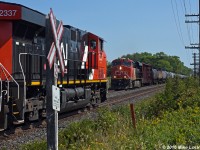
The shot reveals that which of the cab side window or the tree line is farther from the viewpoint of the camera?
the tree line

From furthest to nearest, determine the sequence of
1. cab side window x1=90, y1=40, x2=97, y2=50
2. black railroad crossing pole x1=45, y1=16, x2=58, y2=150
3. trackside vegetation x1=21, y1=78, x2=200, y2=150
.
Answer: cab side window x1=90, y1=40, x2=97, y2=50 → trackside vegetation x1=21, y1=78, x2=200, y2=150 → black railroad crossing pole x1=45, y1=16, x2=58, y2=150

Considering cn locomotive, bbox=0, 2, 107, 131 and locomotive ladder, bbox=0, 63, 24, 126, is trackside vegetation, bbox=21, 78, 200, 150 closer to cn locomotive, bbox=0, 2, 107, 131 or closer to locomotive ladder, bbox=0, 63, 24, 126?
locomotive ladder, bbox=0, 63, 24, 126

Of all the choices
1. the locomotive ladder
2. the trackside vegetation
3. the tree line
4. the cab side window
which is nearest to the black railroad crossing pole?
the trackside vegetation

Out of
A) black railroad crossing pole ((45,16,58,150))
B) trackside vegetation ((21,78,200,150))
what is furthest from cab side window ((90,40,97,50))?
black railroad crossing pole ((45,16,58,150))

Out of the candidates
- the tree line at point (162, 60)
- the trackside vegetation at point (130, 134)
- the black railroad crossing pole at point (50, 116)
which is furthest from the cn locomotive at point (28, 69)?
the tree line at point (162, 60)

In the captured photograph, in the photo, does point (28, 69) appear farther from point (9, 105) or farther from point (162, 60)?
point (162, 60)

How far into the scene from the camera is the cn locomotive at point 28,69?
1041cm

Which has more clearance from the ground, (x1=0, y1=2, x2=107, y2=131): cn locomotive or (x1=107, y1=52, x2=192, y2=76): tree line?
Result: (x1=107, y1=52, x2=192, y2=76): tree line

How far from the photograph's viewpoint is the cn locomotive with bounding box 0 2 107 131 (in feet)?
34.2

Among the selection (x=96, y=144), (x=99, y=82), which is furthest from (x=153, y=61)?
(x=96, y=144)

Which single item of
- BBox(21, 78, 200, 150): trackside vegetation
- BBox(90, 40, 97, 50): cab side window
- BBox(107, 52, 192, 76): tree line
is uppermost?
BBox(107, 52, 192, 76): tree line

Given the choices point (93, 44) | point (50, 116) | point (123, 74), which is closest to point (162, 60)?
point (123, 74)

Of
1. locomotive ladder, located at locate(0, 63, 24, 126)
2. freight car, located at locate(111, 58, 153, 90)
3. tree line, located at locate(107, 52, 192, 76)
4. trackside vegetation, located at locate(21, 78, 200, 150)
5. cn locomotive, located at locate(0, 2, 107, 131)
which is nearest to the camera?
trackside vegetation, located at locate(21, 78, 200, 150)

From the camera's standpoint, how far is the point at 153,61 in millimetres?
165500
